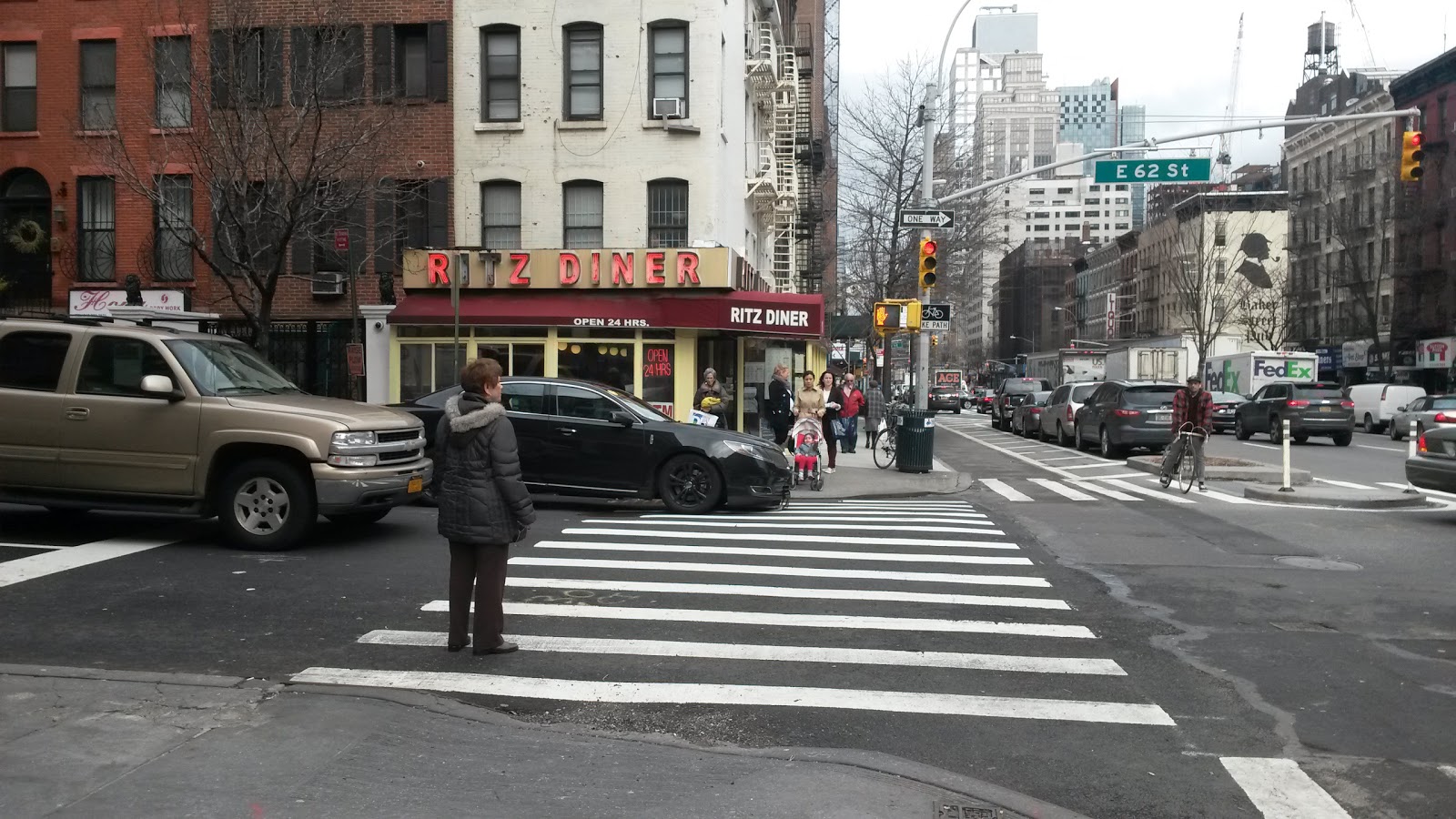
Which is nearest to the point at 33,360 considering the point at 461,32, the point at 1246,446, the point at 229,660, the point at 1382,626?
the point at 229,660

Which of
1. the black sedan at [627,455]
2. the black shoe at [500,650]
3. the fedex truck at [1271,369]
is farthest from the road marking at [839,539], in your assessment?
the fedex truck at [1271,369]

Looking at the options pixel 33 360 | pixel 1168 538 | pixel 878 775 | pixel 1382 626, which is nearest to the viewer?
pixel 878 775

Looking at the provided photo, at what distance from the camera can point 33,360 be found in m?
10.9

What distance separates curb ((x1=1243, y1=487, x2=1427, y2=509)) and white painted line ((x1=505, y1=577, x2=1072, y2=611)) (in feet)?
30.1

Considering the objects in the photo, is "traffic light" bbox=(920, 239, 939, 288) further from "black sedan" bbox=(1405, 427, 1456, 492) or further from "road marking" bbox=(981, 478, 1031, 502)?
"black sedan" bbox=(1405, 427, 1456, 492)

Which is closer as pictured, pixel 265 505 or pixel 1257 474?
pixel 265 505

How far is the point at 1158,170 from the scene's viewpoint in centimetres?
2038

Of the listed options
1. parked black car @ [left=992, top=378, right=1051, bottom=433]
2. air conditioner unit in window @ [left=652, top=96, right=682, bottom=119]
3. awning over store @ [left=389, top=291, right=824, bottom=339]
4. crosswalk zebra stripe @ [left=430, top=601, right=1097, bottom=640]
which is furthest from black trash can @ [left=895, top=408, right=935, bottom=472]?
parked black car @ [left=992, top=378, right=1051, bottom=433]

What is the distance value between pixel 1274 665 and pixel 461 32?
72.6ft

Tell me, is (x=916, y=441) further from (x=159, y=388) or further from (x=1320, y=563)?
(x=159, y=388)

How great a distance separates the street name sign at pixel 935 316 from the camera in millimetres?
21188

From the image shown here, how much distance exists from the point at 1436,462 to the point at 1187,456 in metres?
4.81

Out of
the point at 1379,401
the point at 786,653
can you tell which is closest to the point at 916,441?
the point at 786,653

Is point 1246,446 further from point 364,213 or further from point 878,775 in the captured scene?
point 878,775
